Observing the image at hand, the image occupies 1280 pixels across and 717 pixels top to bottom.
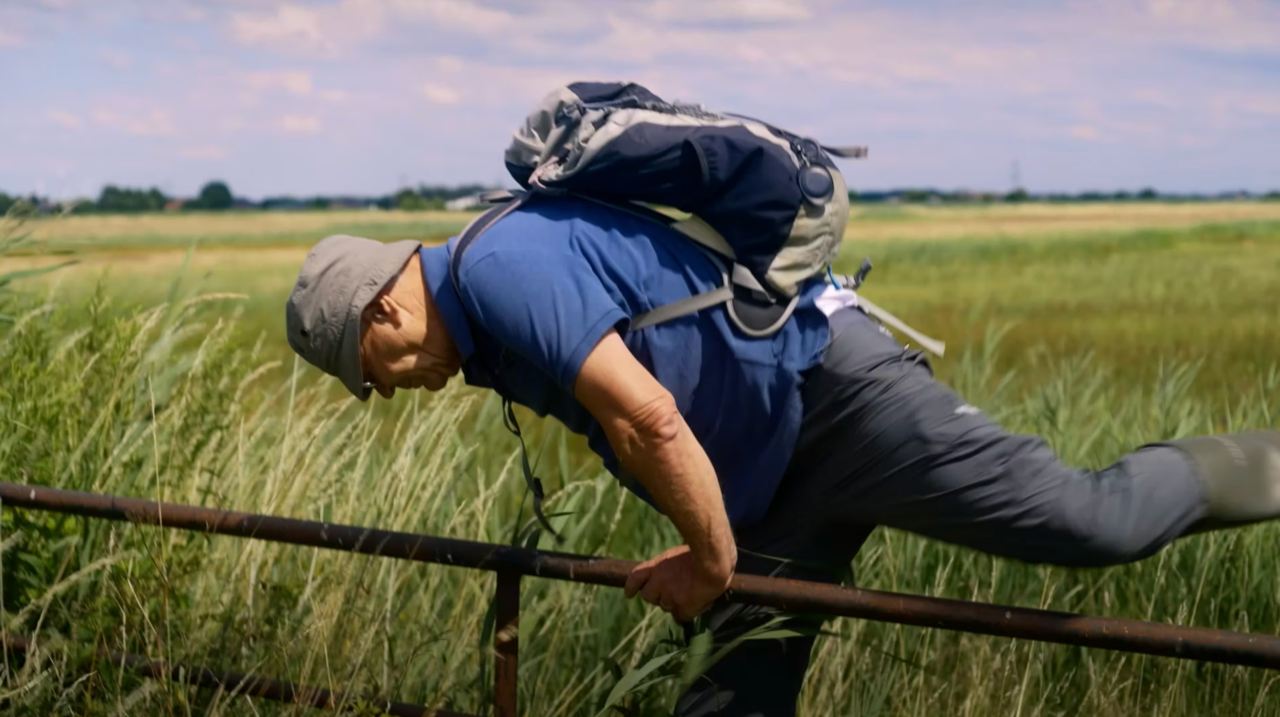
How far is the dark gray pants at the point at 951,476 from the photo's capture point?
1.96 meters

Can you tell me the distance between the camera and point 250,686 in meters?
2.36

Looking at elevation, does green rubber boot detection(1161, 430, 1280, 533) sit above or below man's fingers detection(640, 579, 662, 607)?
above

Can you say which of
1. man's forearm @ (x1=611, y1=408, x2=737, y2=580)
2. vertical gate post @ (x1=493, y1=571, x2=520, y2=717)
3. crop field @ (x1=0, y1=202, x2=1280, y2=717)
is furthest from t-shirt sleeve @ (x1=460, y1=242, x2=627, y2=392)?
crop field @ (x1=0, y1=202, x2=1280, y2=717)

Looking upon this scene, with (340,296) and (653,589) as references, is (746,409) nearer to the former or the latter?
(653,589)

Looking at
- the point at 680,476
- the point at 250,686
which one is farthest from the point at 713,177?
the point at 250,686

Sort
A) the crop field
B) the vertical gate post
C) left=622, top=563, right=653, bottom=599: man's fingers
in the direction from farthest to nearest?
the crop field → the vertical gate post → left=622, top=563, right=653, bottom=599: man's fingers

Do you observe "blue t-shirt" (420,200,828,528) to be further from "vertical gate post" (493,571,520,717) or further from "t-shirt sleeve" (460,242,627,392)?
"vertical gate post" (493,571,520,717)

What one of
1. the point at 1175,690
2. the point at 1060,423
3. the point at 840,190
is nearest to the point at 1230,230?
the point at 1060,423

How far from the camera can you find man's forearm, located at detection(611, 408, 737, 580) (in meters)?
1.78

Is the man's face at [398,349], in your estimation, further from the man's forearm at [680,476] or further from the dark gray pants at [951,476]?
the dark gray pants at [951,476]

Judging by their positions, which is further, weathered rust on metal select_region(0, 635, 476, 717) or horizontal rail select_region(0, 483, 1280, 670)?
weathered rust on metal select_region(0, 635, 476, 717)

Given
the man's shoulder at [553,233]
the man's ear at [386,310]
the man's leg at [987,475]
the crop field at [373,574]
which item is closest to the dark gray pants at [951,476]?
the man's leg at [987,475]

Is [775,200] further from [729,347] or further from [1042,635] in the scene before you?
[1042,635]

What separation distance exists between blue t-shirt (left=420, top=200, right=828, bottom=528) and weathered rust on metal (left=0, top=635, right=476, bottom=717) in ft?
2.02
